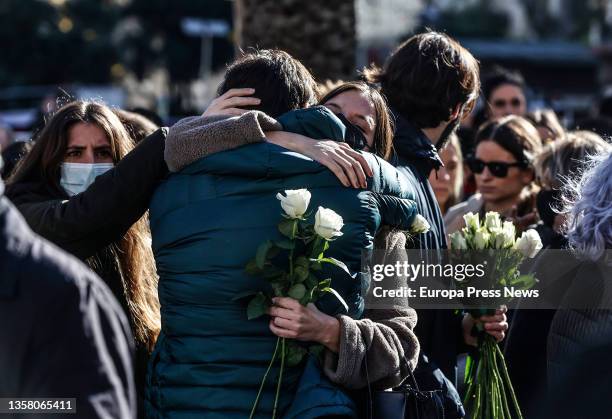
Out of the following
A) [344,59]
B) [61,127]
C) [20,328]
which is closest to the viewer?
[20,328]

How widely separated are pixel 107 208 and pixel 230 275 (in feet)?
1.64

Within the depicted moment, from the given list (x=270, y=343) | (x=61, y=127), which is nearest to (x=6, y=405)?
(x=270, y=343)

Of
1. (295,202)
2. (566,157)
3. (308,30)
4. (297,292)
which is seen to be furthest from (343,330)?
(308,30)

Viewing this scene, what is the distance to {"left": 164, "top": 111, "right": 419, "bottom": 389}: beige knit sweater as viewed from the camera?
124 inches

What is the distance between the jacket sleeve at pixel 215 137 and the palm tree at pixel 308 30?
4.68m

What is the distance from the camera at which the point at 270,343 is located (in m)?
3.15

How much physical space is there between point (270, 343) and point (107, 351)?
1.00m

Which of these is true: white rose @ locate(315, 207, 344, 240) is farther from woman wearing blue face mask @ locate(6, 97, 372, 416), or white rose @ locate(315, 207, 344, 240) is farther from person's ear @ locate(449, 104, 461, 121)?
person's ear @ locate(449, 104, 461, 121)

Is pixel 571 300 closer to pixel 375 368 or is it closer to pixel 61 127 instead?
pixel 375 368

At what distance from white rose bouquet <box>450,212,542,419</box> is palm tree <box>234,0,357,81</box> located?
403cm

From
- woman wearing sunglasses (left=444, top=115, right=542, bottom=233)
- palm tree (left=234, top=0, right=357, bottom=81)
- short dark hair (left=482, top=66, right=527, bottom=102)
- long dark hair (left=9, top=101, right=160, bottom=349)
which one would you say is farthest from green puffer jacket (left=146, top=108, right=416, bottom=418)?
short dark hair (left=482, top=66, right=527, bottom=102)

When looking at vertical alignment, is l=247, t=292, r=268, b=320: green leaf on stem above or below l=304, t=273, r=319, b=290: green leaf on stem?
below

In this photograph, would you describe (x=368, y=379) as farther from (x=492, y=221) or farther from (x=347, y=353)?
(x=492, y=221)

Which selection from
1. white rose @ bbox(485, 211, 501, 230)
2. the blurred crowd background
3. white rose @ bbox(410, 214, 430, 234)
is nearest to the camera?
white rose @ bbox(410, 214, 430, 234)
